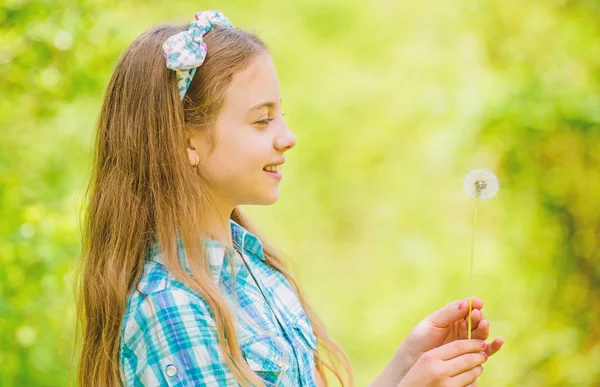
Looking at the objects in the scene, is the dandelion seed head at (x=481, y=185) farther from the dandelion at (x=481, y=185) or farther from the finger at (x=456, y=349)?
the finger at (x=456, y=349)

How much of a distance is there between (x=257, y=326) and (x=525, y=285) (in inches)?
86.8

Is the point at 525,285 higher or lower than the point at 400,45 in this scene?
lower

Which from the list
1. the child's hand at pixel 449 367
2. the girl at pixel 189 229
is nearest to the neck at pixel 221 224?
the girl at pixel 189 229

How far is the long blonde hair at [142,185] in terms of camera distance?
3.99 feet

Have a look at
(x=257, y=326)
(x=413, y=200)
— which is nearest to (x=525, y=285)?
(x=413, y=200)

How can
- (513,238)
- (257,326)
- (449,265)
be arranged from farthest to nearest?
(449,265)
(513,238)
(257,326)

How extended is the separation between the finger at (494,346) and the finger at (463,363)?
4 centimetres

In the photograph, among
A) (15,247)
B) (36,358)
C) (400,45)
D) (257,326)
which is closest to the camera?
(257,326)

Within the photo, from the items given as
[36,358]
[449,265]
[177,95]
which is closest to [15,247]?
[36,358]

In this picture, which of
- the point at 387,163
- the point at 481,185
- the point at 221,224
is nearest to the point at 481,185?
the point at 481,185

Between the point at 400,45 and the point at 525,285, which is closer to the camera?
the point at 525,285

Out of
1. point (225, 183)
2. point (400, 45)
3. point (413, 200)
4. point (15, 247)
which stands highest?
point (400, 45)

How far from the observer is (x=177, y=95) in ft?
4.17

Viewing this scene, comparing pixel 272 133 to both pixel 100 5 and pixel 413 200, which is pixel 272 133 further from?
pixel 413 200
